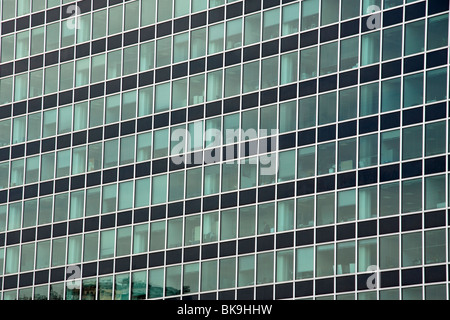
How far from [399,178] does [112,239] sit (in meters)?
21.9

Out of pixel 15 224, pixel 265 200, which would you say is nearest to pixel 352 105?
pixel 265 200

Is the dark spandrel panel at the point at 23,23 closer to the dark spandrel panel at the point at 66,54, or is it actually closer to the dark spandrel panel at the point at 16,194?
the dark spandrel panel at the point at 66,54

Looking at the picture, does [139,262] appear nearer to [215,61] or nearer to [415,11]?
[215,61]

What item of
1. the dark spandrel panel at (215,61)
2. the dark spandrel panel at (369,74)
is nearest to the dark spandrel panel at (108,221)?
the dark spandrel panel at (215,61)

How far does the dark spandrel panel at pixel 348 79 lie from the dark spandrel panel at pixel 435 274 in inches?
495

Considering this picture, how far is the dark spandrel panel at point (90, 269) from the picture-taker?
80688mm

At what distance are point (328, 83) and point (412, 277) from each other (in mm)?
→ 13459

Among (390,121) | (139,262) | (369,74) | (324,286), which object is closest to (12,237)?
(139,262)

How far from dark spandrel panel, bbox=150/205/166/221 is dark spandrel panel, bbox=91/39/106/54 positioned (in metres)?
12.7

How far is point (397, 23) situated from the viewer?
69.8m

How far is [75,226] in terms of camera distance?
272 feet

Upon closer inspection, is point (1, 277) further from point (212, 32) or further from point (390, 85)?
point (390, 85)
